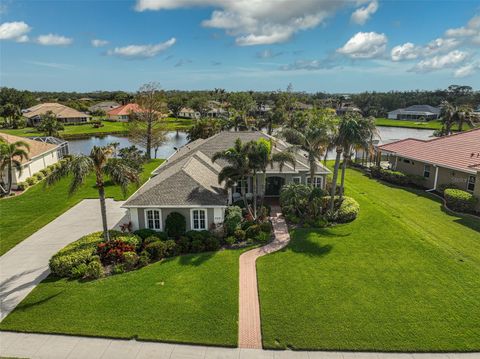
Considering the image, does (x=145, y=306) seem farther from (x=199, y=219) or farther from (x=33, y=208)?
(x=33, y=208)

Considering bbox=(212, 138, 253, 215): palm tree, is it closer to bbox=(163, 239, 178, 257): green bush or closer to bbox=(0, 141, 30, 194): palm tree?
bbox=(163, 239, 178, 257): green bush

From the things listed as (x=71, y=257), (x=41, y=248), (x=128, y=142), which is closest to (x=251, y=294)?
(x=71, y=257)

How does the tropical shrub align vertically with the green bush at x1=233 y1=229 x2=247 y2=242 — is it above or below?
above

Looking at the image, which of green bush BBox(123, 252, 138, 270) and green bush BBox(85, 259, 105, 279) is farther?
green bush BBox(123, 252, 138, 270)

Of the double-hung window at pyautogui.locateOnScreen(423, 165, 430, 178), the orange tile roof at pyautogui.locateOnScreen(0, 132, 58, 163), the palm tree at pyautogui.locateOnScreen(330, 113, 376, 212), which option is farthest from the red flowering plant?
the double-hung window at pyautogui.locateOnScreen(423, 165, 430, 178)

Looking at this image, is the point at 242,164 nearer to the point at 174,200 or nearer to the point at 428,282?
the point at 174,200

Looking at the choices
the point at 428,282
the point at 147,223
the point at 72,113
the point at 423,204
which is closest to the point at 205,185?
the point at 147,223

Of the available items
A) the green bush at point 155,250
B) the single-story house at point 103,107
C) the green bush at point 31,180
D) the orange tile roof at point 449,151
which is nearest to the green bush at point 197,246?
the green bush at point 155,250
